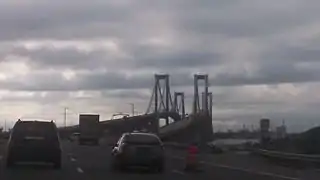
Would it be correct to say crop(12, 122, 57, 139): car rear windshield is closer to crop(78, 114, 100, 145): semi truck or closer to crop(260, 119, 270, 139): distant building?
crop(260, 119, 270, 139): distant building

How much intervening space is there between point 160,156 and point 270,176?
5162mm

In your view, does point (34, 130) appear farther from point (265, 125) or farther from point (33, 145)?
point (265, 125)

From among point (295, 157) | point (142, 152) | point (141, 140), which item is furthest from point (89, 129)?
point (142, 152)

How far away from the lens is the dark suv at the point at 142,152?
3344 centimetres

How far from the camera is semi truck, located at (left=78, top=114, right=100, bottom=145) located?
322ft

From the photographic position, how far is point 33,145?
1335 inches

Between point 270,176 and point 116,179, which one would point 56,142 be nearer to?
point 116,179

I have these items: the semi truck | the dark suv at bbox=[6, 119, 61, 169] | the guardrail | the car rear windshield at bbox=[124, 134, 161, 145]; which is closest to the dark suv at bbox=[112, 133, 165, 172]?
the car rear windshield at bbox=[124, 134, 161, 145]

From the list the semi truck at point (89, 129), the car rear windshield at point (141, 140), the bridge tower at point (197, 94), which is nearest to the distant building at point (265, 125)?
the car rear windshield at point (141, 140)

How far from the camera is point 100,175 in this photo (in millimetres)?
30422

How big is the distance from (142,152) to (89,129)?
65729mm

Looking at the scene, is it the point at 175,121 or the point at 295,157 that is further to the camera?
the point at 175,121

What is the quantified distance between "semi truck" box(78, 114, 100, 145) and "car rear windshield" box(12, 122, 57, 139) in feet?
206

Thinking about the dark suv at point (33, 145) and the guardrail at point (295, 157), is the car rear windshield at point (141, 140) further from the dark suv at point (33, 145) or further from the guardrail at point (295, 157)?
the guardrail at point (295, 157)
